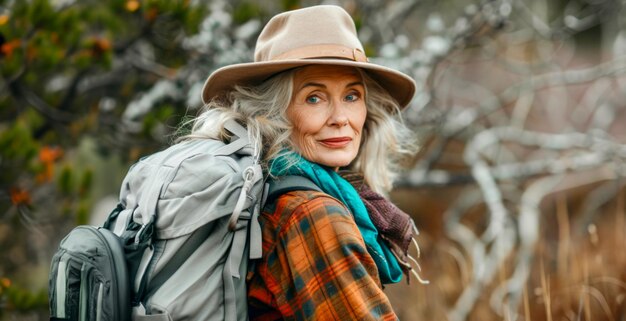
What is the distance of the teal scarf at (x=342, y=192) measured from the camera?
200 cm

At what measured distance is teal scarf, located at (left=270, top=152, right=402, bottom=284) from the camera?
200 centimetres

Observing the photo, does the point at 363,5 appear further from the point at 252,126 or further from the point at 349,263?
the point at 349,263

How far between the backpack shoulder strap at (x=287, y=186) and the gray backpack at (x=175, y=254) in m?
0.05

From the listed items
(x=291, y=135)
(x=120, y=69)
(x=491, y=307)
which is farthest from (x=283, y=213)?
(x=120, y=69)

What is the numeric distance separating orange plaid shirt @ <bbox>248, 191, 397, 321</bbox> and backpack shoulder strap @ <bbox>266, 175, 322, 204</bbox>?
0.03 m

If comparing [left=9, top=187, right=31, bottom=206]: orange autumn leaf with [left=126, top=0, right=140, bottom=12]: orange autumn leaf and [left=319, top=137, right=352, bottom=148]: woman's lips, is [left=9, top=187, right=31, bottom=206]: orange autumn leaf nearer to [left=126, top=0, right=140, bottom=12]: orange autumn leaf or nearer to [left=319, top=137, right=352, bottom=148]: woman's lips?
[left=126, top=0, right=140, bottom=12]: orange autumn leaf

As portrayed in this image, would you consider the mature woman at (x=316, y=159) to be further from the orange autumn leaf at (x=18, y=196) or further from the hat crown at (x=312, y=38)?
the orange autumn leaf at (x=18, y=196)

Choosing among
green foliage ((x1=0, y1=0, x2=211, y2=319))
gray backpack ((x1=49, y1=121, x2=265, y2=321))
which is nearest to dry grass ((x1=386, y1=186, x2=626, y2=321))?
gray backpack ((x1=49, y1=121, x2=265, y2=321))

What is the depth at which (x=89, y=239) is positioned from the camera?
1.80m

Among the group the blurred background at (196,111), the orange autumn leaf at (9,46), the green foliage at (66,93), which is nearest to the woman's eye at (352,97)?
the blurred background at (196,111)

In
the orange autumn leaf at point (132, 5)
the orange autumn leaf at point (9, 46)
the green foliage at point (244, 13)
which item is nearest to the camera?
the orange autumn leaf at point (9, 46)

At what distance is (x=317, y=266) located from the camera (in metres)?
1.83

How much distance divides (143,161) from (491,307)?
2.61 meters

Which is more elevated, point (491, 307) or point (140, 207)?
point (140, 207)
